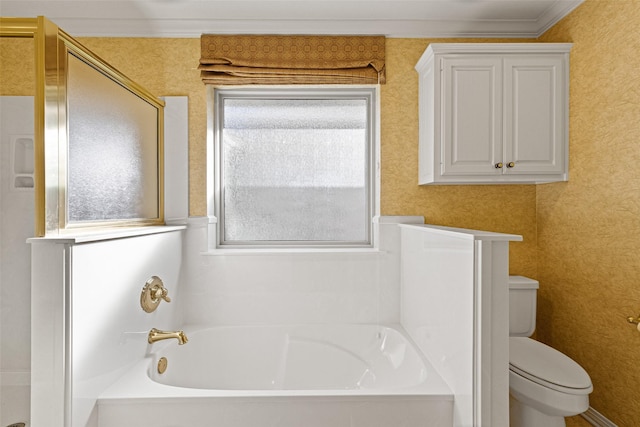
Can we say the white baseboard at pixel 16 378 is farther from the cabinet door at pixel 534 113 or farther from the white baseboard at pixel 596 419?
the white baseboard at pixel 596 419

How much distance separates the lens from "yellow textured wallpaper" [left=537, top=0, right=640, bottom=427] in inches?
61.4

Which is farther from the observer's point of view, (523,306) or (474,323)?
(523,306)

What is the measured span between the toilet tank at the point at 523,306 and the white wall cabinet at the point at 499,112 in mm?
613

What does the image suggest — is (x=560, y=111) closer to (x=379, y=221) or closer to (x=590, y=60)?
(x=590, y=60)

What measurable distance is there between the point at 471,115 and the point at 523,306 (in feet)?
3.70

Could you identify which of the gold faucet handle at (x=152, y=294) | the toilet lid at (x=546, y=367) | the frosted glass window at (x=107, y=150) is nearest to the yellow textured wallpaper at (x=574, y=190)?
the frosted glass window at (x=107, y=150)

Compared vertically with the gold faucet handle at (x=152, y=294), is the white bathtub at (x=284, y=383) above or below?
below

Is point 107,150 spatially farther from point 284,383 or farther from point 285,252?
point 284,383

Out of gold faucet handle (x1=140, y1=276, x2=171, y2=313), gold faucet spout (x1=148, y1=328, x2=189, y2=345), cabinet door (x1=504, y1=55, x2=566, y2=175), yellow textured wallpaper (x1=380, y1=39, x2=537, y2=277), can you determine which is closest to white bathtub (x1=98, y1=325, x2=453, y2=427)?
gold faucet spout (x1=148, y1=328, x2=189, y2=345)

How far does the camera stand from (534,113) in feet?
6.13

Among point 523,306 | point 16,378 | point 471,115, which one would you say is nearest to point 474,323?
point 523,306

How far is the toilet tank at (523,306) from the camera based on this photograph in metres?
1.96

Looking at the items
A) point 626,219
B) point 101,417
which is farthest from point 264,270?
point 626,219

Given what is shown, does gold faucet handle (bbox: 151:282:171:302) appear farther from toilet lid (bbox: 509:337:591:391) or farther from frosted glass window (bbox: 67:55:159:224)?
toilet lid (bbox: 509:337:591:391)
